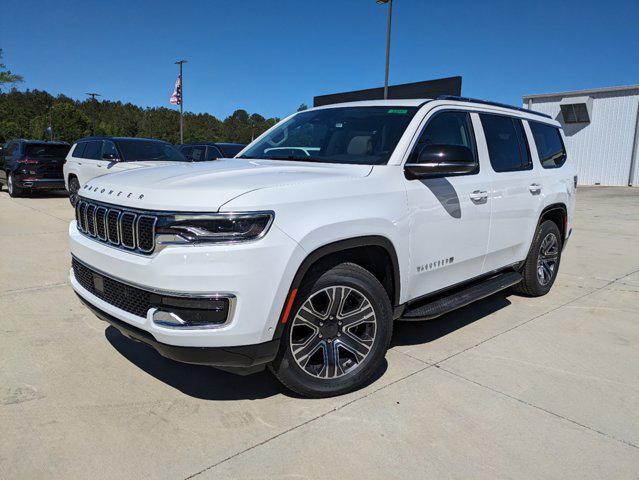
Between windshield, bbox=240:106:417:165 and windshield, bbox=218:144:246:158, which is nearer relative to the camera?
windshield, bbox=240:106:417:165

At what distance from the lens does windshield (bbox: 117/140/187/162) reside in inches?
424

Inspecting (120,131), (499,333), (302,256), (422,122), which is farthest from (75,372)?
(120,131)

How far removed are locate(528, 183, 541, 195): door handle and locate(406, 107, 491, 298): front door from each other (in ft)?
2.72

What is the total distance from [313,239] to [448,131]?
5.91 ft

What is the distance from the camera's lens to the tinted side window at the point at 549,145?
501 cm

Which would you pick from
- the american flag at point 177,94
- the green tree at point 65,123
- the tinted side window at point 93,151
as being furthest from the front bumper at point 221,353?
the green tree at point 65,123

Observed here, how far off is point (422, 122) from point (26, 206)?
12.4 m

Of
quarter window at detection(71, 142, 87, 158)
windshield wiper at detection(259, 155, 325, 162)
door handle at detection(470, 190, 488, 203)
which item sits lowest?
door handle at detection(470, 190, 488, 203)

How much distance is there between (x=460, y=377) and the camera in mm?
3379

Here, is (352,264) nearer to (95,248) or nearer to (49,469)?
(95,248)

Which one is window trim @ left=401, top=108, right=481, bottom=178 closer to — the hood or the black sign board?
the hood

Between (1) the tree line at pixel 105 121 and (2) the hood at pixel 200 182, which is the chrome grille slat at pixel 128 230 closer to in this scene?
(2) the hood at pixel 200 182

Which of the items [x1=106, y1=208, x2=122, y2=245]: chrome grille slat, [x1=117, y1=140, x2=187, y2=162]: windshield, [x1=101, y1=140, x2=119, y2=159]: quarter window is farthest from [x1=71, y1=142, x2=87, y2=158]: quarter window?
[x1=106, y1=208, x2=122, y2=245]: chrome grille slat

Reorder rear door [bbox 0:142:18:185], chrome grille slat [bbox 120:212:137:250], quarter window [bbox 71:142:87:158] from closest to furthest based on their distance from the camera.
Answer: chrome grille slat [bbox 120:212:137:250] < quarter window [bbox 71:142:87:158] < rear door [bbox 0:142:18:185]
